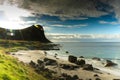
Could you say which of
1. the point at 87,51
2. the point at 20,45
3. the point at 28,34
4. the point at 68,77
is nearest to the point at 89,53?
the point at 87,51

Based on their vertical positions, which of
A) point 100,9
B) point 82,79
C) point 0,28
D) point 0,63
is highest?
point 100,9

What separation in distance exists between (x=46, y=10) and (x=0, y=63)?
607 centimetres

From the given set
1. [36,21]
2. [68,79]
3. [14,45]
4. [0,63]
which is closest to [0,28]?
[14,45]

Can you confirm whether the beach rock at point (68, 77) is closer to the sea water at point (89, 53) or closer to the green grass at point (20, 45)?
the green grass at point (20, 45)

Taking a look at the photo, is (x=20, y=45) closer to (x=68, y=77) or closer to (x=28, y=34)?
(x=28, y=34)

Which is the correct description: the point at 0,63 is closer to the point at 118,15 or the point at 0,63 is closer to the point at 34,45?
the point at 34,45

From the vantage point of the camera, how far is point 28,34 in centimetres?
1578

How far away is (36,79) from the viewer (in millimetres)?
11375

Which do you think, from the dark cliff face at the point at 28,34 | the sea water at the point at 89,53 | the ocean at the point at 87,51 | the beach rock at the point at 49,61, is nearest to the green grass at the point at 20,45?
the dark cliff face at the point at 28,34

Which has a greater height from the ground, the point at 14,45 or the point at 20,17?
the point at 20,17

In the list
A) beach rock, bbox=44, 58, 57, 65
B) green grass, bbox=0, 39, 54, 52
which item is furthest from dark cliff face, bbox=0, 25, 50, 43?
beach rock, bbox=44, 58, 57, 65

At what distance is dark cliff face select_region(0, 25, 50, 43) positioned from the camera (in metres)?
15.1

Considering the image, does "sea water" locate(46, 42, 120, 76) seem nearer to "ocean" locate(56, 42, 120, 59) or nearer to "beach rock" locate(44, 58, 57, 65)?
"ocean" locate(56, 42, 120, 59)

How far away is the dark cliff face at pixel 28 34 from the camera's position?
49.4 feet
